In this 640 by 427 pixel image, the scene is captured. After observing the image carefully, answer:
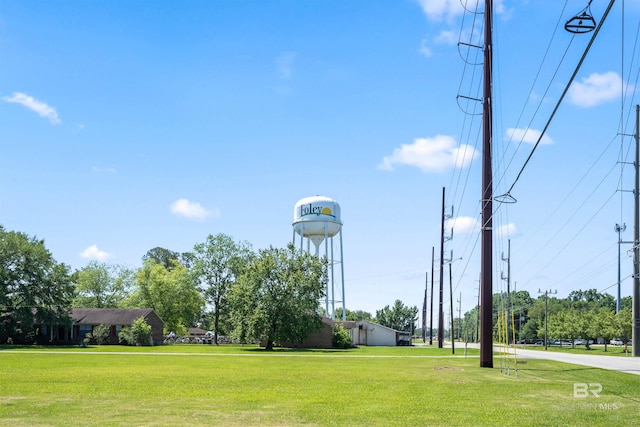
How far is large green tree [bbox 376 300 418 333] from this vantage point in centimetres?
12988

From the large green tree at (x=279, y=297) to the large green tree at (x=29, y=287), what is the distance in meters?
20.9

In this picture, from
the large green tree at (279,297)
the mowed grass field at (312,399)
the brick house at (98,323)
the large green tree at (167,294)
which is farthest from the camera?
the large green tree at (167,294)

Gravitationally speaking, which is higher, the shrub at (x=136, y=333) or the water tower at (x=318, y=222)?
the water tower at (x=318, y=222)

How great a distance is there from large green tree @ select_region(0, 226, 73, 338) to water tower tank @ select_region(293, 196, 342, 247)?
1009 inches

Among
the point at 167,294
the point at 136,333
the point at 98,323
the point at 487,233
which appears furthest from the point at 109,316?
the point at 487,233

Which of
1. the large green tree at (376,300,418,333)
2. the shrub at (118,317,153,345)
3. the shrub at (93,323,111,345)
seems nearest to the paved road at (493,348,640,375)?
the shrub at (118,317,153,345)

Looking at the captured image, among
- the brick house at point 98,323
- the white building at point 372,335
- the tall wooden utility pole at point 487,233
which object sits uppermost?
the tall wooden utility pole at point 487,233

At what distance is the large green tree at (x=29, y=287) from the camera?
66.2 meters

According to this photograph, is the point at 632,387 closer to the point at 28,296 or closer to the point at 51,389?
the point at 51,389

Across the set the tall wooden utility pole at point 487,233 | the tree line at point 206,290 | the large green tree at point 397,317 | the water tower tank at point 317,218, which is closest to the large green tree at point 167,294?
the tree line at point 206,290

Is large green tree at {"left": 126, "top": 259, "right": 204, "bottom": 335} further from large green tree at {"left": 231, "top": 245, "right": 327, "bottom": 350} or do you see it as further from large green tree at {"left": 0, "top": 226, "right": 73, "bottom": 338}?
large green tree at {"left": 231, "top": 245, "right": 327, "bottom": 350}

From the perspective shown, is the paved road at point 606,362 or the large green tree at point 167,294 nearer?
the paved road at point 606,362

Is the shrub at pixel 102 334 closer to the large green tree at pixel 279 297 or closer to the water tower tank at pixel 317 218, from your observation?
the large green tree at pixel 279 297

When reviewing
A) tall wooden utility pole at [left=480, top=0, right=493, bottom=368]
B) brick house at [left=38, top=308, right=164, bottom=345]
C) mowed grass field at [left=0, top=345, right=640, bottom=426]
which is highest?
tall wooden utility pole at [left=480, top=0, right=493, bottom=368]
